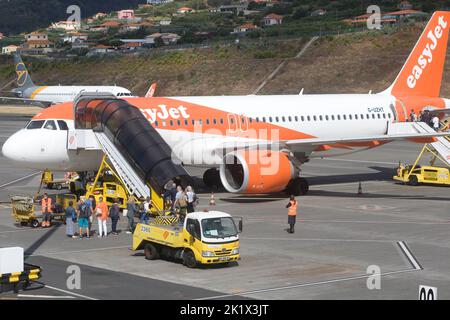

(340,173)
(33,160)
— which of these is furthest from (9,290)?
(340,173)

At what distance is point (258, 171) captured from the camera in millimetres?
43688

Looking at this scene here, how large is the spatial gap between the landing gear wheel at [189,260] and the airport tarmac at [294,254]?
0.95 feet

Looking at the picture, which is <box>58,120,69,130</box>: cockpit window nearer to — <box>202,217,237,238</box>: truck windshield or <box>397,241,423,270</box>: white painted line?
<box>202,217,237,238</box>: truck windshield

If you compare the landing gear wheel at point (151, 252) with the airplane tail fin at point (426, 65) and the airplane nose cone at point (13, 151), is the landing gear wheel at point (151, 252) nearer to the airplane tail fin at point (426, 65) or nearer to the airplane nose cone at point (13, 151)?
the airplane nose cone at point (13, 151)

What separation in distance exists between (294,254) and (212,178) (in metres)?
18.8

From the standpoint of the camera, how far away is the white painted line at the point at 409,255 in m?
29.8

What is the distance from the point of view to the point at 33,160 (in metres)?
43.6

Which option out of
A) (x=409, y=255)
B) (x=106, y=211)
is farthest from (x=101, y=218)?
(x=409, y=255)

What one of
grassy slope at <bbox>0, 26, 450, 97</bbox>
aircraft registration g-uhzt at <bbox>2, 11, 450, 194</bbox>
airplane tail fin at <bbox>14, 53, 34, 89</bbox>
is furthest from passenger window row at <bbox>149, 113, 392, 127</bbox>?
airplane tail fin at <bbox>14, 53, 34, 89</bbox>

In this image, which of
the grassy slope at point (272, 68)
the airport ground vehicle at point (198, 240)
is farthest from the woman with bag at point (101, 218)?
the grassy slope at point (272, 68)

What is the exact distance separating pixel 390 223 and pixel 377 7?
163 m

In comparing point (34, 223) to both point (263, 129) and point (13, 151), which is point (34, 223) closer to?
point (13, 151)

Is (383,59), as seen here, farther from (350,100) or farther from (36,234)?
(36,234)
